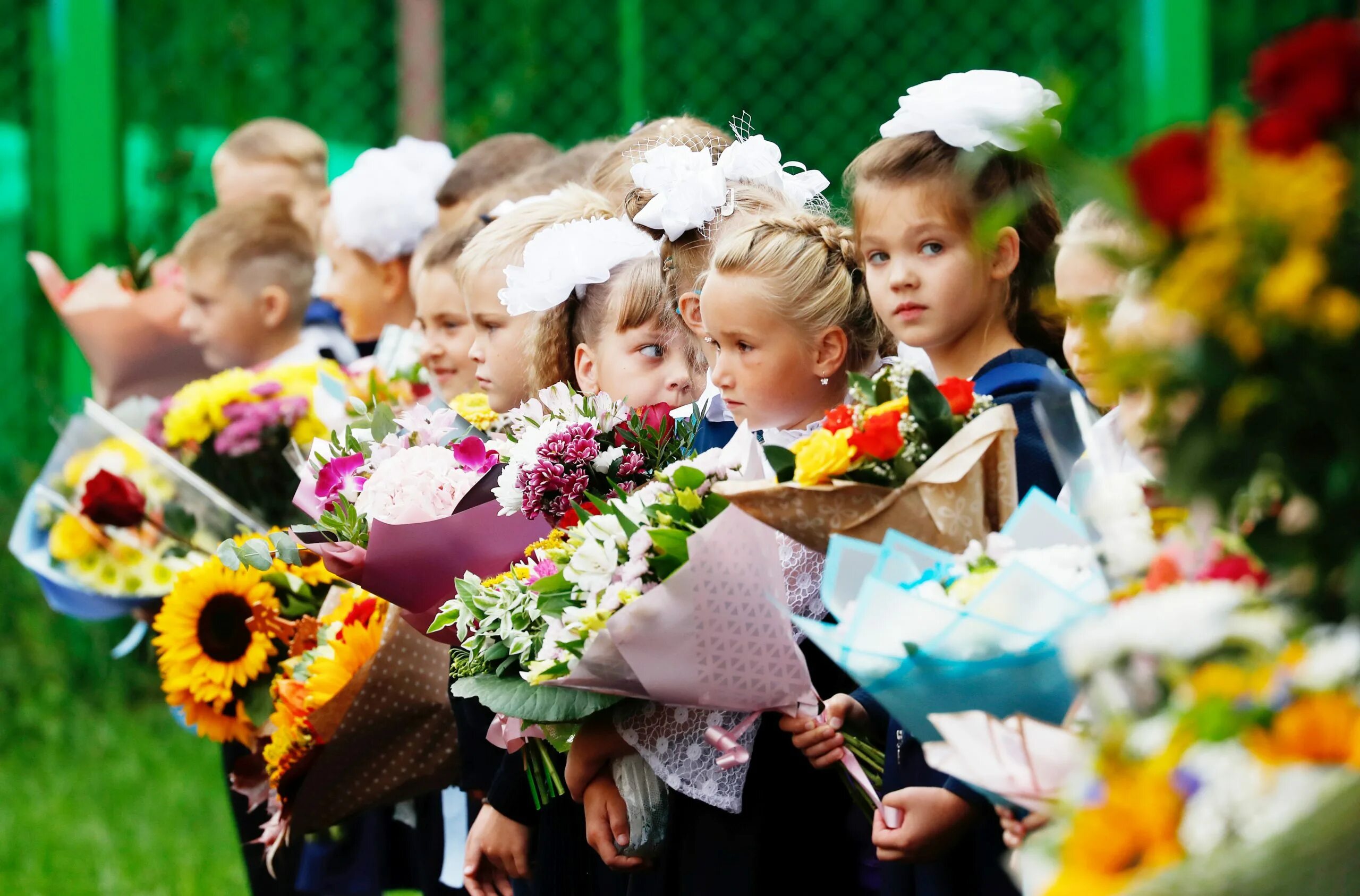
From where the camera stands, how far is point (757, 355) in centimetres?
244

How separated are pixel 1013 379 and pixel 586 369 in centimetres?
87

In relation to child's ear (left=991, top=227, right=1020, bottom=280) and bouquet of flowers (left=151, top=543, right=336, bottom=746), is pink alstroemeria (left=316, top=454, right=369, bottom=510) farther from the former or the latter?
child's ear (left=991, top=227, right=1020, bottom=280)

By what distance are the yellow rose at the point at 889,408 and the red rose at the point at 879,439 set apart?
0.04 ft

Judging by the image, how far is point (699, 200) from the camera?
275cm

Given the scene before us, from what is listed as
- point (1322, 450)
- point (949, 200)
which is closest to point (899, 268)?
point (949, 200)

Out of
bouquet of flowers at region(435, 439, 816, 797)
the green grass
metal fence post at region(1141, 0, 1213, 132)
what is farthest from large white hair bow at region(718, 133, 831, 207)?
metal fence post at region(1141, 0, 1213, 132)

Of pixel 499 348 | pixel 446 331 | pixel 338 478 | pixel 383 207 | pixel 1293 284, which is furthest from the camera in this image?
pixel 383 207

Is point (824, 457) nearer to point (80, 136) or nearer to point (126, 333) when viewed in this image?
point (126, 333)

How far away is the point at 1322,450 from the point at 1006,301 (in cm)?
134

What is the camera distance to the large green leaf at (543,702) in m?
2.17

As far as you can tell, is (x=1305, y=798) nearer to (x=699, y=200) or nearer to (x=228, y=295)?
(x=699, y=200)

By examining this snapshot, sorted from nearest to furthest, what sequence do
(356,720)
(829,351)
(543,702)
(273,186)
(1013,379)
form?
(543,702), (1013,379), (829,351), (356,720), (273,186)

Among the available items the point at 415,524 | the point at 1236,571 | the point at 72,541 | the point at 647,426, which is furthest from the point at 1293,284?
the point at 72,541

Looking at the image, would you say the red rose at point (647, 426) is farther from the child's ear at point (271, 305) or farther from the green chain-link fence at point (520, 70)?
the green chain-link fence at point (520, 70)
